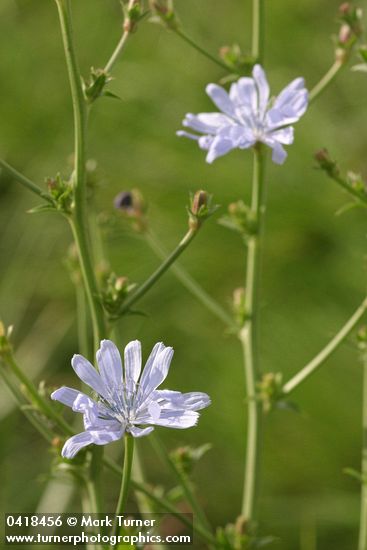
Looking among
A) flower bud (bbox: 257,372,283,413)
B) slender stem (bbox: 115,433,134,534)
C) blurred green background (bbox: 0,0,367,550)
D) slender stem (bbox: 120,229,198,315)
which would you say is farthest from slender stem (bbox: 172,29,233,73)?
blurred green background (bbox: 0,0,367,550)

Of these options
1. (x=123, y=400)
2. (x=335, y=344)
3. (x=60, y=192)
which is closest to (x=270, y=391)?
(x=335, y=344)

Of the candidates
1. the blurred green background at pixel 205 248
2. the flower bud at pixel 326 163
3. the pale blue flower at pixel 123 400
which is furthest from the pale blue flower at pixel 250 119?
the blurred green background at pixel 205 248

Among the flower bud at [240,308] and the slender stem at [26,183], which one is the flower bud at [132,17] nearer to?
the slender stem at [26,183]

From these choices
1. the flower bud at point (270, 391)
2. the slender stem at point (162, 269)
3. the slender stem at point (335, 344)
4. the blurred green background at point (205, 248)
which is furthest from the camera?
the blurred green background at point (205, 248)

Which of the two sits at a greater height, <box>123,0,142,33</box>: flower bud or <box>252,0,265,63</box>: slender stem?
<box>252,0,265,63</box>: slender stem

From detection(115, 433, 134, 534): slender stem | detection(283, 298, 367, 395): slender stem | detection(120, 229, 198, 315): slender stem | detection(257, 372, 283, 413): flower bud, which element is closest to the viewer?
detection(115, 433, 134, 534): slender stem

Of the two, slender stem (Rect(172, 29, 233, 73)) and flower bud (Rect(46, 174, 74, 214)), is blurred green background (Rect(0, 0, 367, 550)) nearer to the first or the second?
slender stem (Rect(172, 29, 233, 73))

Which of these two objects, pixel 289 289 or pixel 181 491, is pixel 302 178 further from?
pixel 181 491
